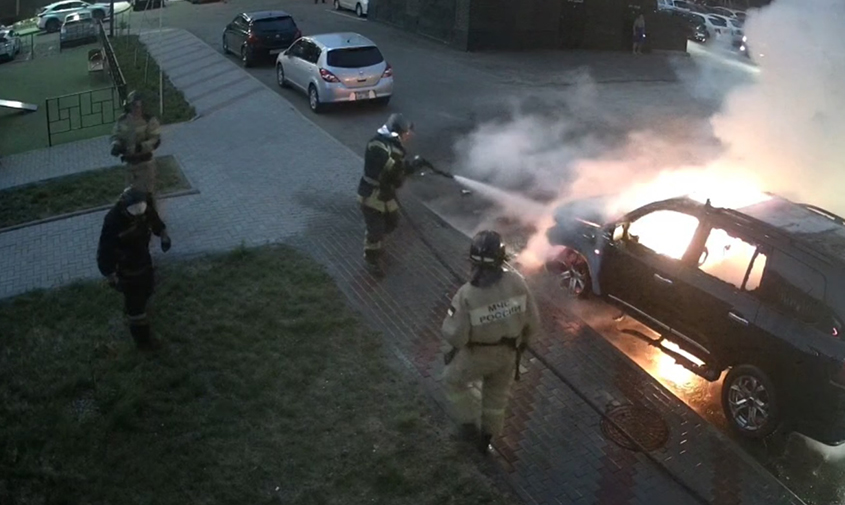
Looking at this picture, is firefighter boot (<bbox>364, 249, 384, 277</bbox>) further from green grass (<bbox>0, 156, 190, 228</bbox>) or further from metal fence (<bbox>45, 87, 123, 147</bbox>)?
metal fence (<bbox>45, 87, 123, 147</bbox>)

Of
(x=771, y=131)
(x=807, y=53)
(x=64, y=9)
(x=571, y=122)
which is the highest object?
(x=807, y=53)

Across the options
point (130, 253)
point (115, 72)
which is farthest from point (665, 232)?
point (115, 72)

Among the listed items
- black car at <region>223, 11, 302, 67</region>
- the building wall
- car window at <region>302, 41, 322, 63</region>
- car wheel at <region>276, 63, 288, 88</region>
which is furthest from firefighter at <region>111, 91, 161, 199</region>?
the building wall

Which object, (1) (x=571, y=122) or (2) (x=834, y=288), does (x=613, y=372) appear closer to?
(2) (x=834, y=288)

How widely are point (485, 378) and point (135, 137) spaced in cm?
603

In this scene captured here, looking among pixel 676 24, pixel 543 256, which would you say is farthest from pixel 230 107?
pixel 676 24

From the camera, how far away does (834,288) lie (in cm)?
585

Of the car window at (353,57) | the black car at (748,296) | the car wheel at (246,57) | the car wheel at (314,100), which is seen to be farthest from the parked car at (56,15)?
the black car at (748,296)

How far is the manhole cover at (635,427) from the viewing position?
609 centimetres

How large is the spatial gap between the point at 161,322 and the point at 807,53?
1011 cm

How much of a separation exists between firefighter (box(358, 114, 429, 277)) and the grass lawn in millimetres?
10417

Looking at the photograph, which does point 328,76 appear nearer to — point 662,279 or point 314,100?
point 314,100

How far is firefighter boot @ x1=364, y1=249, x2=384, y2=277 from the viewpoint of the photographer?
883 centimetres

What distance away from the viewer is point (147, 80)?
20.6m
